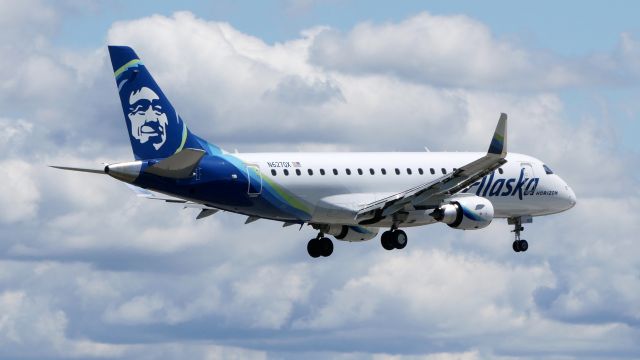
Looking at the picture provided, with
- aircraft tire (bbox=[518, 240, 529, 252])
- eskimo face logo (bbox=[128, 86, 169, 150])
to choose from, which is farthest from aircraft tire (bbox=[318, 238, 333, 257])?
eskimo face logo (bbox=[128, 86, 169, 150])

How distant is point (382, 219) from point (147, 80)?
16.7 metres

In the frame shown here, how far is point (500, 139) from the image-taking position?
301ft

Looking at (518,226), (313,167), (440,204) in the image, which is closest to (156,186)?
(313,167)

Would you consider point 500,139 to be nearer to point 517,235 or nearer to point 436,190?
point 436,190

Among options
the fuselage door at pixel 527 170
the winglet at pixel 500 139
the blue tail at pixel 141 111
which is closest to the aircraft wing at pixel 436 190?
the winglet at pixel 500 139

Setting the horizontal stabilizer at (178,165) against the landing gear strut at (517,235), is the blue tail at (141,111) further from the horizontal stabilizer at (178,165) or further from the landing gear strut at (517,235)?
the landing gear strut at (517,235)

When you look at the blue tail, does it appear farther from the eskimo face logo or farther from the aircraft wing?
the aircraft wing

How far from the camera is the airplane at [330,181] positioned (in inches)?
3708

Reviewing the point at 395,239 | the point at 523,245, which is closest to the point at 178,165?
the point at 395,239

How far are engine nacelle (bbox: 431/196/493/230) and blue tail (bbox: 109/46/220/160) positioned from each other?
54.5 feet

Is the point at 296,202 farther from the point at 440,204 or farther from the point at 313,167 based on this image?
the point at 440,204

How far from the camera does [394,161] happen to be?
337 feet

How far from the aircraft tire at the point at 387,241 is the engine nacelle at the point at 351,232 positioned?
494cm

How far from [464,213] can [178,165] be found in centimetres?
1815
